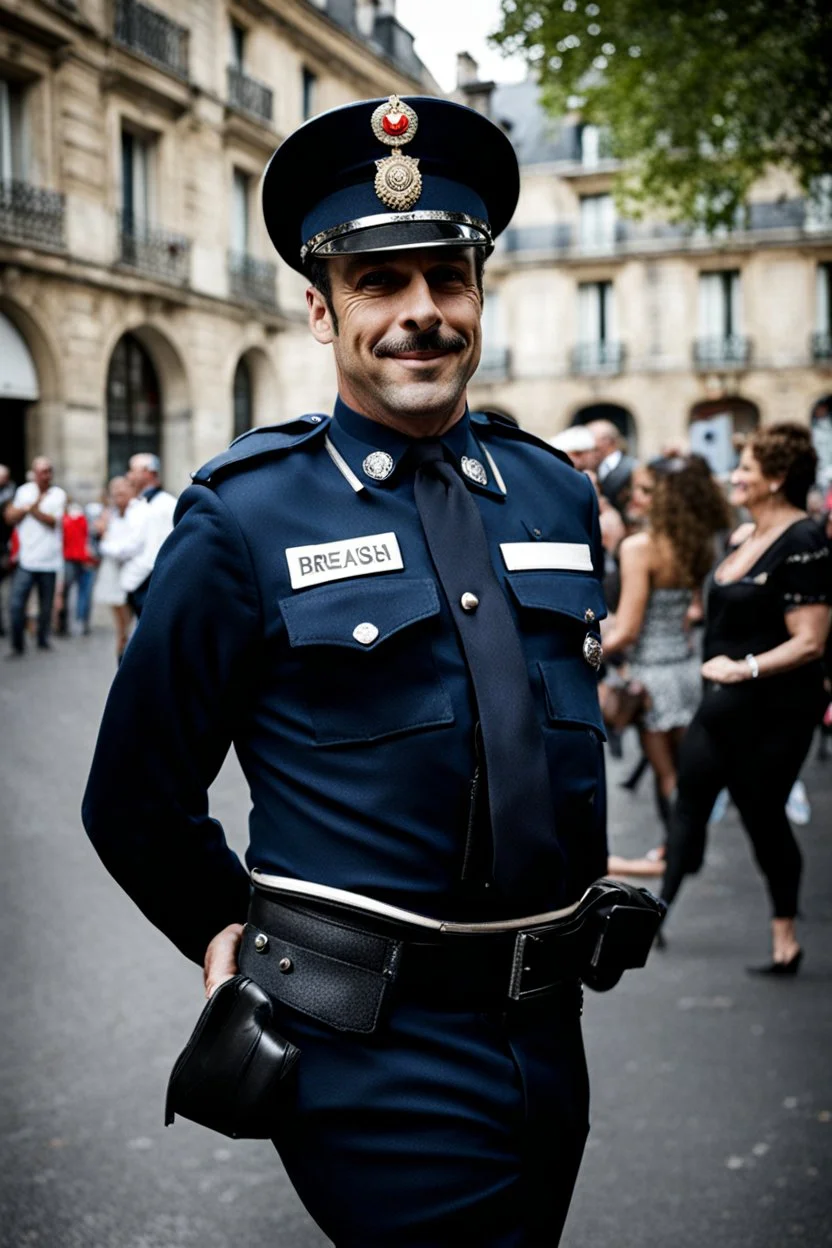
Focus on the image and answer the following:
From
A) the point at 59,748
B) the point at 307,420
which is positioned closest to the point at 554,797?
the point at 307,420

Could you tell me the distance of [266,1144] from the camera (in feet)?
12.1

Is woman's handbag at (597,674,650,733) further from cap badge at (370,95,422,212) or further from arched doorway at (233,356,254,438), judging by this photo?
arched doorway at (233,356,254,438)

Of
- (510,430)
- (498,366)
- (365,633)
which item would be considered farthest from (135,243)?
(498,366)

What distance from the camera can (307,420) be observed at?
7.06ft

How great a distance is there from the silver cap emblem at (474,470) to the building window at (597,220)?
38.1m

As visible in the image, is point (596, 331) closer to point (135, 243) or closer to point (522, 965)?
point (135, 243)

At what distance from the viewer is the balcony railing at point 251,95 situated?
10.9m

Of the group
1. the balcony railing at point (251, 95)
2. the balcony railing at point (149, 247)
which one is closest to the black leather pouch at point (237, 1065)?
the balcony railing at point (251, 95)

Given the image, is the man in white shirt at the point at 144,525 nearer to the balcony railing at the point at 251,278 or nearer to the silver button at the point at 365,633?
the balcony railing at the point at 251,278

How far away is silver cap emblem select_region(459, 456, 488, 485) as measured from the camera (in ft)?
6.81

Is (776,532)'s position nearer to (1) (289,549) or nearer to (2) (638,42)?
(1) (289,549)

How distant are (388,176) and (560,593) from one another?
665mm

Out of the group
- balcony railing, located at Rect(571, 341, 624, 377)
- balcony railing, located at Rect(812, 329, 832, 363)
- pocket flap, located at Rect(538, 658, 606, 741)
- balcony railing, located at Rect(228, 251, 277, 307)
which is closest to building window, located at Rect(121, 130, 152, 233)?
balcony railing, located at Rect(228, 251, 277, 307)

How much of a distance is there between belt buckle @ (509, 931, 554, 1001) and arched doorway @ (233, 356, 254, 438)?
1485 centimetres
